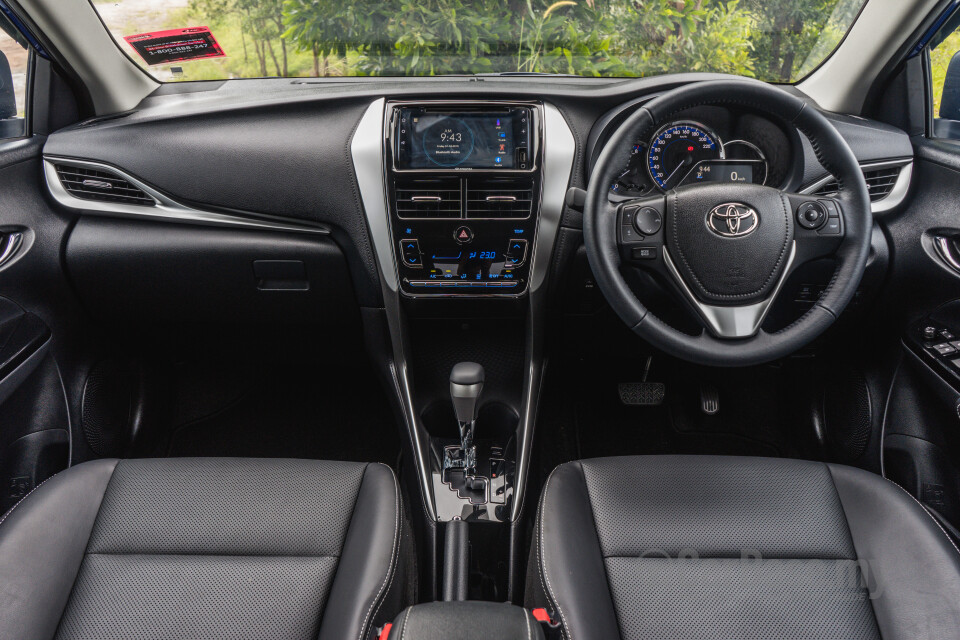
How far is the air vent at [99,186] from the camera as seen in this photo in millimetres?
1725

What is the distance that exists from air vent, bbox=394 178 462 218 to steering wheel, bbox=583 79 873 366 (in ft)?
1.29

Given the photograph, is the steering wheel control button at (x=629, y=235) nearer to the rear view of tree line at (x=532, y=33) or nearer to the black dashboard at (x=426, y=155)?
the black dashboard at (x=426, y=155)

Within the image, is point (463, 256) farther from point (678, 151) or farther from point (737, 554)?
point (737, 554)

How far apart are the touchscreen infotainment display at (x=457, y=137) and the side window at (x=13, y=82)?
102cm

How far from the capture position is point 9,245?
64.0 inches

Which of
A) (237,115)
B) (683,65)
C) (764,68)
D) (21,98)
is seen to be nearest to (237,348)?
(237,115)

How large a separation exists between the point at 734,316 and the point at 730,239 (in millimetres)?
154

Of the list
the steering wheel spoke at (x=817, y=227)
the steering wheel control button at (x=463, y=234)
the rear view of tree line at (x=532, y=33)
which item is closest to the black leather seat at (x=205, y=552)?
the steering wheel control button at (x=463, y=234)

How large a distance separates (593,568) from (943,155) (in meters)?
1.37

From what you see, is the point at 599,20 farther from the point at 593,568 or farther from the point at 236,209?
the point at 593,568

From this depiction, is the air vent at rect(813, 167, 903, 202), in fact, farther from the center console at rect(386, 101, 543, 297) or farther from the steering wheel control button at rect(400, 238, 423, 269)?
the steering wheel control button at rect(400, 238, 423, 269)

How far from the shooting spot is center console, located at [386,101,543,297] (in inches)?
62.2

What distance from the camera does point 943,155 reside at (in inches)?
64.4

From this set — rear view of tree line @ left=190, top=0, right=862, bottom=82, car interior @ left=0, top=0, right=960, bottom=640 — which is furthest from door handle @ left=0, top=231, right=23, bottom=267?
rear view of tree line @ left=190, top=0, right=862, bottom=82
